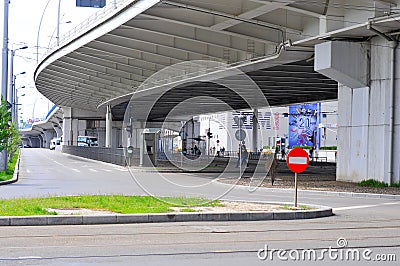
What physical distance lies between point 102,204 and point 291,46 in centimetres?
1919

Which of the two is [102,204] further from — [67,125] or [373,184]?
[67,125]

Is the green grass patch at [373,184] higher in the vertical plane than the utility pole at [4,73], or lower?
lower

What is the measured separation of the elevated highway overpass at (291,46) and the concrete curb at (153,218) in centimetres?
1335

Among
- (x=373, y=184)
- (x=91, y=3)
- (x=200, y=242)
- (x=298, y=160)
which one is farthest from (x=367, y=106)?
(x=91, y=3)

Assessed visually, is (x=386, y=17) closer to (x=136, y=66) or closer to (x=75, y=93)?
→ (x=136, y=66)

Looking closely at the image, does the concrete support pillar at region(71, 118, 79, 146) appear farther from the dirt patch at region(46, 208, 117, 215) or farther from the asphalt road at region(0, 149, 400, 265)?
the asphalt road at region(0, 149, 400, 265)

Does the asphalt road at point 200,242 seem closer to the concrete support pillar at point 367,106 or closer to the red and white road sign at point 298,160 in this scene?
the red and white road sign at point 298,160

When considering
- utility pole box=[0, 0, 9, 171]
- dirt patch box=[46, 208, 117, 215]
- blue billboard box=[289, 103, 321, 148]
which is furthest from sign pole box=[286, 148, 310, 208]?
blue billboard box=[289, 103, 321, 148]

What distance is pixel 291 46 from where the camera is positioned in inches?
1358

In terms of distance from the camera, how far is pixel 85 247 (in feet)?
37.0

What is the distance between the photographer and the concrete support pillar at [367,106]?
1206 inches

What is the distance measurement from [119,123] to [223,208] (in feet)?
384

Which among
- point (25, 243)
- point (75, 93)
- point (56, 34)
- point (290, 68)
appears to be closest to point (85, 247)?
point (25, 243)

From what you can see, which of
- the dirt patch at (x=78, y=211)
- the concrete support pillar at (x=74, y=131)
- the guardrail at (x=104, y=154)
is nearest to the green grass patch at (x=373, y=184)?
the dirt patch at (x=78, y=211)
